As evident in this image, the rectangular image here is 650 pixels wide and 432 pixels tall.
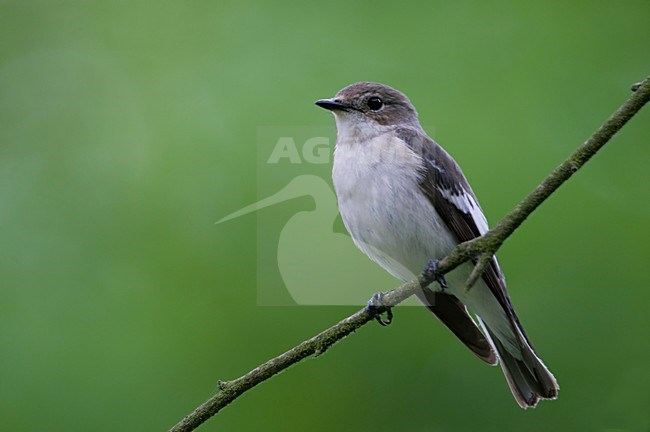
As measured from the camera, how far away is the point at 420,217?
13.8ft

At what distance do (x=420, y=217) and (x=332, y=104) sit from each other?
913mm

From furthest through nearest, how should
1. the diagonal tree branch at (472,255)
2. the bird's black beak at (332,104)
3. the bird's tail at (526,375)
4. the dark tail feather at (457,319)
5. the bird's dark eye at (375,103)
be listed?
the bird's dark eye at (375,103)
the dark tail feather at (457,319)
the bird's black beak at (332,104)
the bird's tail at (526,375)
the diagonal tree branch at (472,255)

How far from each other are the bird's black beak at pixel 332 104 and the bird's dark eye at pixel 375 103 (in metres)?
0.25

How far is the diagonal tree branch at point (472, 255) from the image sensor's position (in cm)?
→ 224

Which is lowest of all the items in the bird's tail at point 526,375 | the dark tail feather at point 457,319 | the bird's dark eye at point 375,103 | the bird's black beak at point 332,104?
the bird's tail at point 526,375

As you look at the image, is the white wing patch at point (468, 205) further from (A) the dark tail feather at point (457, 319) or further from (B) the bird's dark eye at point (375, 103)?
(B) the bird's dark eye at point (375, 103)

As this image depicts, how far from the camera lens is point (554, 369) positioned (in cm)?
479

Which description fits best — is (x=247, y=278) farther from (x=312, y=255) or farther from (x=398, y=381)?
(x=398, y=381)

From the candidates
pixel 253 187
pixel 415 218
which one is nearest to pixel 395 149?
pixel 415 218

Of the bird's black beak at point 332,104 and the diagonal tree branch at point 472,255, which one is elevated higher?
the bird's black beak at point 332,104

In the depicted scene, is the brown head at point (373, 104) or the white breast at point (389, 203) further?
the brown head at point (373, 104)

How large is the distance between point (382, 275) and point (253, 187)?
3.86 ft

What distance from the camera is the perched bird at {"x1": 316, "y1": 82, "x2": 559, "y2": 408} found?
4199mm

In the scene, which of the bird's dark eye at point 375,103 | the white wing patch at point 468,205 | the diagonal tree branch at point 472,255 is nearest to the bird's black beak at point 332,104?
the bird's dark eye at point 375,103
